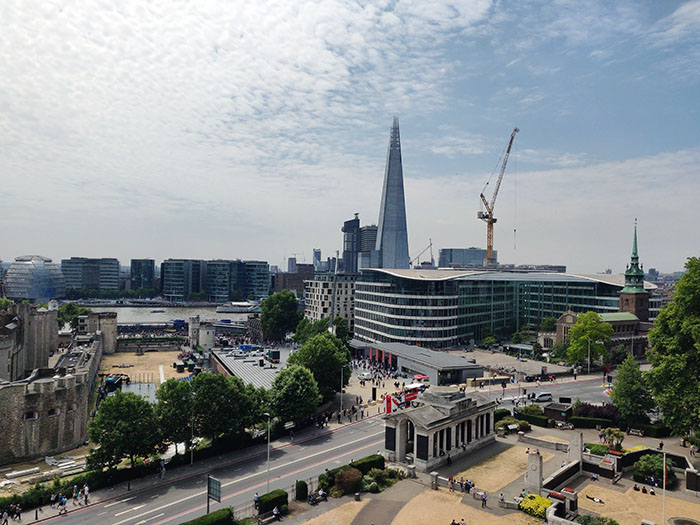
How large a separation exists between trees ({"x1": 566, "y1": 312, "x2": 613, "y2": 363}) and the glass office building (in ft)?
97.6

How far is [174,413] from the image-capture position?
51.5 meters

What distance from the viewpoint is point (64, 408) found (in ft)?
209

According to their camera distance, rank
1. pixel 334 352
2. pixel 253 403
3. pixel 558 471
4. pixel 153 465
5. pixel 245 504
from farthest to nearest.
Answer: pixel 334 352, pixel 253 403, pixel 153 465, pixel 558 471, pixel 245 504

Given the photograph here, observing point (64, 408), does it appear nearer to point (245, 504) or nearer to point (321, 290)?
point (245, 504)

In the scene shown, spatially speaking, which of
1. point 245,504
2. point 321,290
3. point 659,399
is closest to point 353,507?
point 245,504

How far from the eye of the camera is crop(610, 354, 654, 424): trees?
61.5 meters

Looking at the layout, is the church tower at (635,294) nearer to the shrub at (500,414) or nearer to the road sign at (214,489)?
the shrub at (500,414)

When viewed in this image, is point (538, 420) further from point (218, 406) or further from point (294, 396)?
point (218, 406)

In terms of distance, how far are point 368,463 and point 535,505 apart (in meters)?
15.1

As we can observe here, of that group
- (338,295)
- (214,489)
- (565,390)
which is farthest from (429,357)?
(338,295)

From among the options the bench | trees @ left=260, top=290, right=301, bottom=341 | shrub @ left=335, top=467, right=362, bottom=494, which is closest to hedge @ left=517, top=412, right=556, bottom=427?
shrub @ left=335, top=467, right=362, bottom=494

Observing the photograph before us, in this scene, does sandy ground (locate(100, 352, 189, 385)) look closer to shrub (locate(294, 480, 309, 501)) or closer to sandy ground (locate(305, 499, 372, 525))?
shrub (locate(294, 480, 309, 501))

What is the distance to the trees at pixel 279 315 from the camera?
147625 mm

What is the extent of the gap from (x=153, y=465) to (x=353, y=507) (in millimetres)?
21686
